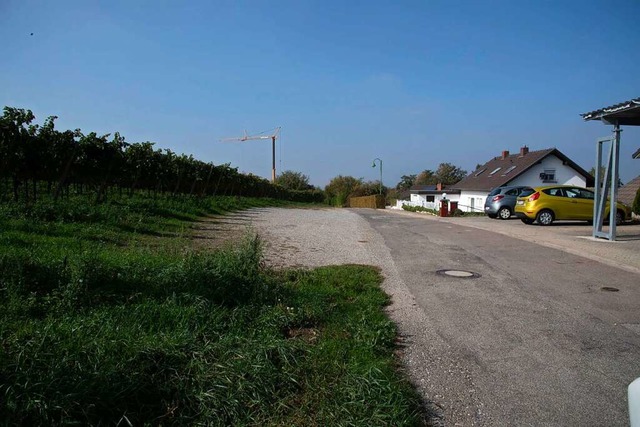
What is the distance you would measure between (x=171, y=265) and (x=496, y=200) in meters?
19.8

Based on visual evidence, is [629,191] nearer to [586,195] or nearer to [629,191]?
[629,191]

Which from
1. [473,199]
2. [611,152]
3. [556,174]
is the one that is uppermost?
[556,174]

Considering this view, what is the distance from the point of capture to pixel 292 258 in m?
8.94

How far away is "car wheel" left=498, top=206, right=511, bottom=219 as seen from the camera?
21.9 m

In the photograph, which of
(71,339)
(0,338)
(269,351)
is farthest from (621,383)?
(0,338)

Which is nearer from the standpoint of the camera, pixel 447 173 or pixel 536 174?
pixel 536 174

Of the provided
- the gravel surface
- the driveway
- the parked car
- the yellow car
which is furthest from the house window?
the driveway

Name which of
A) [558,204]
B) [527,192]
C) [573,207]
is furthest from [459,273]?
[527,192]

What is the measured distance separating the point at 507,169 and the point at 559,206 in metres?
30.4

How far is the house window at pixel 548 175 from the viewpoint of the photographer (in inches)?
1698

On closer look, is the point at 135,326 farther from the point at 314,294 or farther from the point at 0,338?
the point at 314,294

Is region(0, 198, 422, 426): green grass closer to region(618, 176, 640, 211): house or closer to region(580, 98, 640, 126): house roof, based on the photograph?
region(580, 98, 640, 126): house roof

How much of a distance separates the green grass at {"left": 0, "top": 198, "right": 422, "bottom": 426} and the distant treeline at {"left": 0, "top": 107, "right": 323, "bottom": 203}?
615 cm

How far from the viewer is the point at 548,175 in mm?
43406
